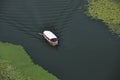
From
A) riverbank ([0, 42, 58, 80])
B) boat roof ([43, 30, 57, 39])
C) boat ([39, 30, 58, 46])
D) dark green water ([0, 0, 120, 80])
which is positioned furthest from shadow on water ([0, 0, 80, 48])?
riverbank ([0, 42, 58, 80])

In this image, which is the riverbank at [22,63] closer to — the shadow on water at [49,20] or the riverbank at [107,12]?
the shadow on water at [49,20]

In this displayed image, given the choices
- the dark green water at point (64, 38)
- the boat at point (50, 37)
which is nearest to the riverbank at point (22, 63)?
the dark green water at point (64, 38)

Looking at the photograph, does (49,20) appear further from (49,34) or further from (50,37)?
(50,37)

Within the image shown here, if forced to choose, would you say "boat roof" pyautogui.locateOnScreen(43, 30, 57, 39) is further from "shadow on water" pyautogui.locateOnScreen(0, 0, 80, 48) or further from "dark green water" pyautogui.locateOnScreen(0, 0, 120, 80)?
"dark green water" pyautogui.locateOnScreen(0, 0, 120, 80)

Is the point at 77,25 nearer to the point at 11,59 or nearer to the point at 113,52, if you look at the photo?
the point at 113,52

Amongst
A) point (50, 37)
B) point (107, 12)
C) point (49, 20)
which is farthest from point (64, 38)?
point (107, 12)

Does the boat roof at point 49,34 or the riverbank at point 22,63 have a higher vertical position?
the boat roof at point 49,34

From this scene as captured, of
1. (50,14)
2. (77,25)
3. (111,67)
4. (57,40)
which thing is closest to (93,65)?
(111,67)
